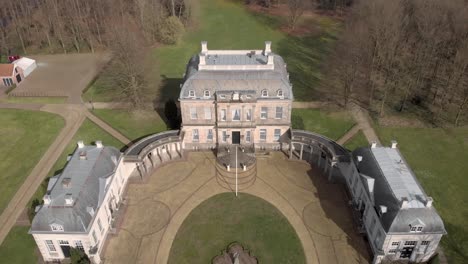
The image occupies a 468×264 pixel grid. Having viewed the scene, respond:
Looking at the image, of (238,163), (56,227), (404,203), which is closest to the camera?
(404,203)

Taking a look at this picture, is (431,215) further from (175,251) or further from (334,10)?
(334,10)

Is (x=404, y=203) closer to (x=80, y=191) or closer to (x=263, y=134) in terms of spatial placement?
(x=263, y=134)

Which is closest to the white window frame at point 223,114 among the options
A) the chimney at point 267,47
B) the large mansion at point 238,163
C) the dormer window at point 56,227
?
the large mansion at point 238,163

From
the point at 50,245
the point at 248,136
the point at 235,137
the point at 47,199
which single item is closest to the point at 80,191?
the point at 47,199

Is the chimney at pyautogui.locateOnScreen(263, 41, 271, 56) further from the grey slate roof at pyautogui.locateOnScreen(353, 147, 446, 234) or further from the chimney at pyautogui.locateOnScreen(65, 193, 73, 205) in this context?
the chimney at pyautogui.locateOnScreen(65, 193, 73, 205)

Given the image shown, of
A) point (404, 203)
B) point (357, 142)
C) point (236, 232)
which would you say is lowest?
point (236, 232)

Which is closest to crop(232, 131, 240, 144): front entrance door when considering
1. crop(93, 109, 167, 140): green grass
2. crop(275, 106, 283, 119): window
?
crop(275, 106, 283, 119): window
